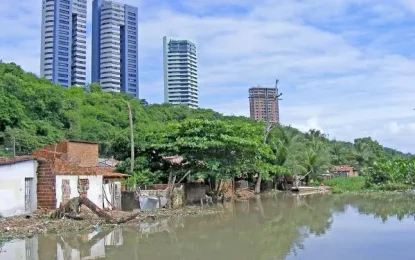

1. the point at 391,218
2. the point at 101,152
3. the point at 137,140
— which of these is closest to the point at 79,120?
the point at 101,152

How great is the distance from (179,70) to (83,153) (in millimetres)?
52637

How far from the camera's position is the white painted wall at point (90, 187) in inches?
698

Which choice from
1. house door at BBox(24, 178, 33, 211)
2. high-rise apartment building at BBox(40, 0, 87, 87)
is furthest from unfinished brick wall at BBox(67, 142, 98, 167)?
high-rise apartment building at BBox(40, 0, 87, 87)

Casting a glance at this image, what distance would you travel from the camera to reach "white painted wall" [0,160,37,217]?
635 inches

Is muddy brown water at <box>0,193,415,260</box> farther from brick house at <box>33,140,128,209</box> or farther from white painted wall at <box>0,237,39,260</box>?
brick house at <box>33,140,128,209</box>

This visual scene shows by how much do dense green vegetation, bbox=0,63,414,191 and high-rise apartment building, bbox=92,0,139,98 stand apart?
36.5 feet

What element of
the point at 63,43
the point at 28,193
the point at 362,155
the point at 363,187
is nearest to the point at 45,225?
the point at 28,193

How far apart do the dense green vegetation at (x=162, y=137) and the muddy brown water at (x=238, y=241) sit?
682 centimetres

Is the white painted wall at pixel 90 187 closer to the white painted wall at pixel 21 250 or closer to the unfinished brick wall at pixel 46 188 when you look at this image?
the unfinished brick wall at pixel 46 188

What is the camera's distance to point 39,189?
57.5 feet

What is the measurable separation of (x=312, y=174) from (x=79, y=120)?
23.8m

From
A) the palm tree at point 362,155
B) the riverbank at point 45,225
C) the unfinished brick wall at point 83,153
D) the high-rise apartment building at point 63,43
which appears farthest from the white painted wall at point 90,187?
the palm tree at point 362,155

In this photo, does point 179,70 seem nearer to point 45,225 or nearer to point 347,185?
point 347,185

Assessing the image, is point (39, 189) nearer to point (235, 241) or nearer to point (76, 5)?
point (235, 241)
